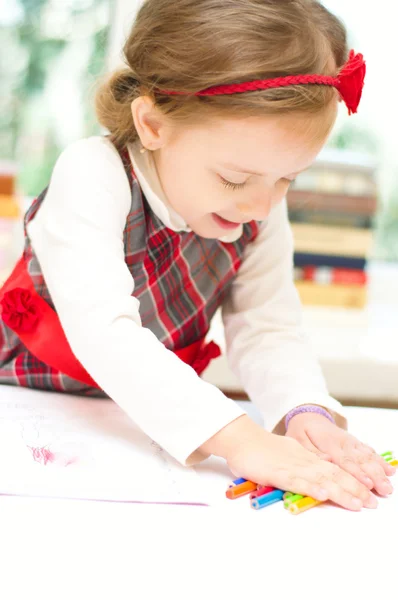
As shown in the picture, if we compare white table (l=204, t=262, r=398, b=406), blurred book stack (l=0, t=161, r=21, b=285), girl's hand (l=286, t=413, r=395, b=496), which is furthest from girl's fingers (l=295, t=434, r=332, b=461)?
blurred book stack (l=0, t=161, r=21, b=285)

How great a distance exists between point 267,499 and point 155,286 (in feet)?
1.18

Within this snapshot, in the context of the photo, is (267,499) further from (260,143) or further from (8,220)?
(8,220)

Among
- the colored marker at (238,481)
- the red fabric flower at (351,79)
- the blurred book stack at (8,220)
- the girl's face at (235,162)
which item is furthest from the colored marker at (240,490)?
the blurred book stack at (8,220)

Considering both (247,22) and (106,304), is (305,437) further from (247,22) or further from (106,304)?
(247,22)

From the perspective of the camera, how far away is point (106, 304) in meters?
0.73

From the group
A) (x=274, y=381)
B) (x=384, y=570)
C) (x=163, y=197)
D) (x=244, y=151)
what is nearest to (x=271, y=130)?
(x=244, y=151)

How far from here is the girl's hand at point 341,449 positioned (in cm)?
69

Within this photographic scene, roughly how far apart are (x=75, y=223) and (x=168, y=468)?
26 cm

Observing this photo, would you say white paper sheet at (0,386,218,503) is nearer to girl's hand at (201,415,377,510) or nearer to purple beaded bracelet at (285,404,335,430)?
girl's hand at (201,415,377,510)

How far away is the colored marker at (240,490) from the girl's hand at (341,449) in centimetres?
10

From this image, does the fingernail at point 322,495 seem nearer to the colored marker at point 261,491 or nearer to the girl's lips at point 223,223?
the colored marker at point 261,491

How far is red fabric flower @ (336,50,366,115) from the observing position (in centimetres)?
79

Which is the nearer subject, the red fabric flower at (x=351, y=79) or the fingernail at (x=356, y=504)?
the fingernail at (x=356, y=504)

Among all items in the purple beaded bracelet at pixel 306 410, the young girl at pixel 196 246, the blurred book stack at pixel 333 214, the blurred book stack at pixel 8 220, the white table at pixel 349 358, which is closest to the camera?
the young girl at pixel 196 246
